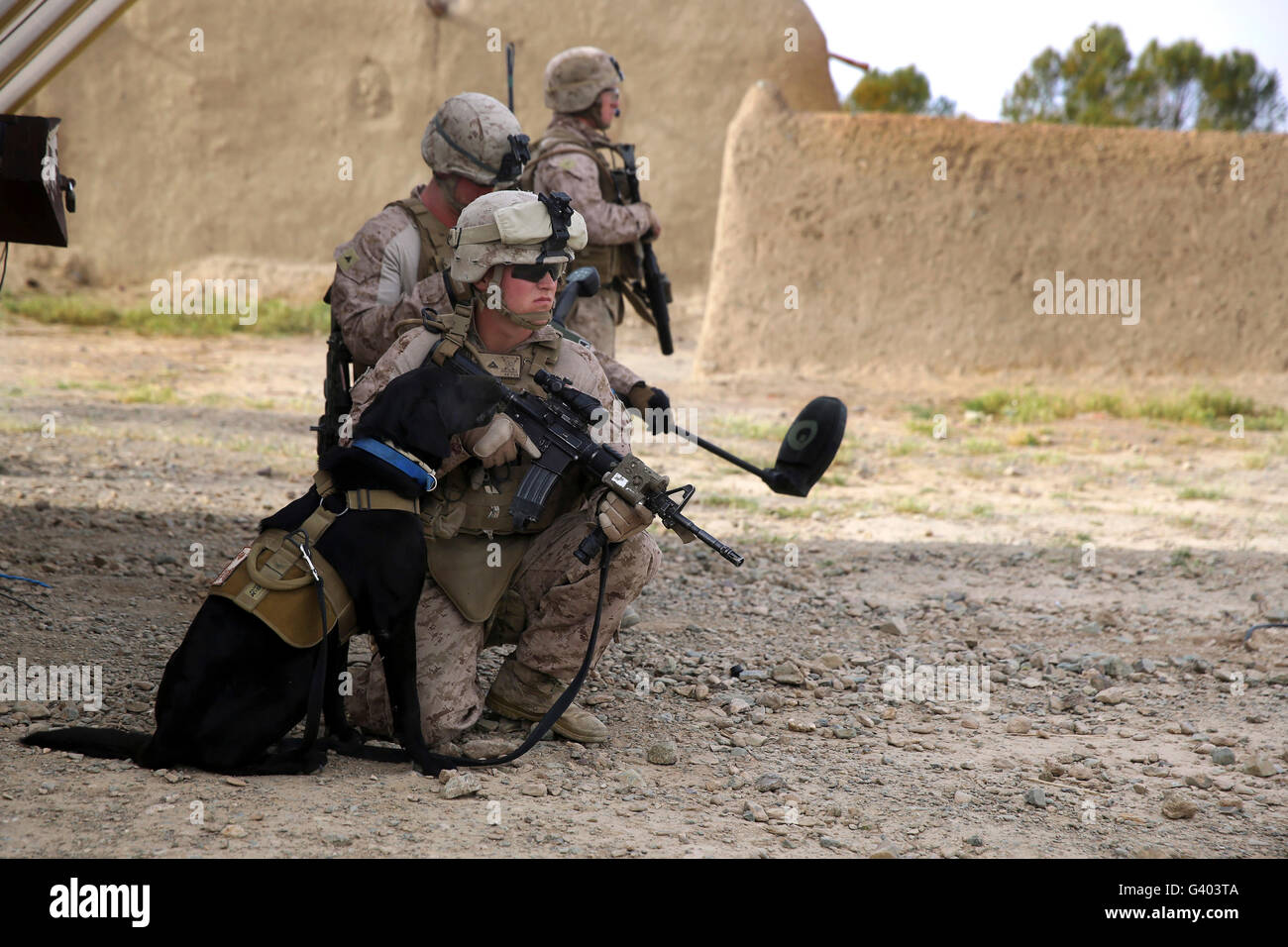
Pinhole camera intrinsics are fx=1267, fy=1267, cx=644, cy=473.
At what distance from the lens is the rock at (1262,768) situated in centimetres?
324

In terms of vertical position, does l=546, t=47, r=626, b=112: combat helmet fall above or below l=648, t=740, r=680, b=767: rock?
above

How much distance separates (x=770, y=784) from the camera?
3.05 m

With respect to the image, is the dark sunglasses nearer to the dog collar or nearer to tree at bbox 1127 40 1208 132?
the dog collar

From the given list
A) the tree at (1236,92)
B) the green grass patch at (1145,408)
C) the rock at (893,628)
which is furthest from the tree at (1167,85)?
the rock at (893,628)

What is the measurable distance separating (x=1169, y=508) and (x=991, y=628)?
105 inches

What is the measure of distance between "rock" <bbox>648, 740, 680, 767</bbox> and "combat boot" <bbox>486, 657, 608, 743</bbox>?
0.15 m

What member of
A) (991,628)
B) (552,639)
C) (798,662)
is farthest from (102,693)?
(991,628)

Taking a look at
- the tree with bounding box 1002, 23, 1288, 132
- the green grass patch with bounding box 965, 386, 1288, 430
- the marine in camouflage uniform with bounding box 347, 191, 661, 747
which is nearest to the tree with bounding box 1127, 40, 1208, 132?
the tree with bounding box 1002, 23, 1288, 132

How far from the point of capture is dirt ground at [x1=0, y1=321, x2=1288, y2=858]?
2.70 metres

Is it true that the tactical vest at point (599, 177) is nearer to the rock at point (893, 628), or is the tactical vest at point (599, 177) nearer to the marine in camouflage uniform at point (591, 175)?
the marine in camouflage uniform at point (591, 175)

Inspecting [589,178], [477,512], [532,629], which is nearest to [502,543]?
[477,512]

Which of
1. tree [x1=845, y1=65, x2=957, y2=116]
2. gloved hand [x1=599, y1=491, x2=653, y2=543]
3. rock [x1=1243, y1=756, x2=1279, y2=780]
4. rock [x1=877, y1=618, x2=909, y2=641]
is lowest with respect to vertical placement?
rock [x1=1243, y1=756, x2=1279, y2=780]

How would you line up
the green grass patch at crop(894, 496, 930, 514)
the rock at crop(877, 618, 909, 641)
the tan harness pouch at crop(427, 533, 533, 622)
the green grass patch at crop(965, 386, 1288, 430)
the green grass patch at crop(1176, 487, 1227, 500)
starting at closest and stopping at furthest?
the tan harness pouch at crop(427, 533, 533, 622) → the rock at crop(877, 618, 909, 641) → the green grass patch at crop(894, 496, 930, 514) → the green grass patch at crop(1176, 487, 1227, 500) → the green grass patch at crop(965, 386, 1288, 430)

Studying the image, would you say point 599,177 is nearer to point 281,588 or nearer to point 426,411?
point 426,411
